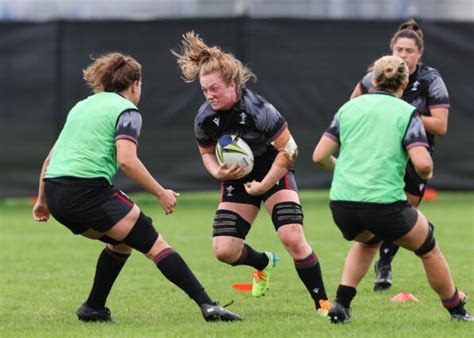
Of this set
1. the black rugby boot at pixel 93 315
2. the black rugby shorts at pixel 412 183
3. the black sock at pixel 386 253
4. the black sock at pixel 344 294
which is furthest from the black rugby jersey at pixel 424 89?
the black rugby boot at pixel 93 315

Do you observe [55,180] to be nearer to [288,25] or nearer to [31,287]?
[31,287]

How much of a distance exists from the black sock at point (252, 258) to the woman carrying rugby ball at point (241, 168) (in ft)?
0.25

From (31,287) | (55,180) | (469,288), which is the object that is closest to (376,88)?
(55,180)

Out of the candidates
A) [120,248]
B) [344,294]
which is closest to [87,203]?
[120,248]

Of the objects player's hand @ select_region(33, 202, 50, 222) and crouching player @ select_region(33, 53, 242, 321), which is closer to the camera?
crouching player @ select_region(33, 53, 242, 321)

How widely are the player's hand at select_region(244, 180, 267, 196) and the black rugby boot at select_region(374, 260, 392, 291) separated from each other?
1.82 m

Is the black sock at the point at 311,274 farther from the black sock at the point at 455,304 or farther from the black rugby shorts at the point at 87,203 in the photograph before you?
the black rugby shorts at the point at 87,203

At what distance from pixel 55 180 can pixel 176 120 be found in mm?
9778

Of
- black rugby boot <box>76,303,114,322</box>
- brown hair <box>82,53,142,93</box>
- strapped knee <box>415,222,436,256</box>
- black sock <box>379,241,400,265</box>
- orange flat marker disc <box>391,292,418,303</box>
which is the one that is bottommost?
black sock <box>379,241,400,265</box>

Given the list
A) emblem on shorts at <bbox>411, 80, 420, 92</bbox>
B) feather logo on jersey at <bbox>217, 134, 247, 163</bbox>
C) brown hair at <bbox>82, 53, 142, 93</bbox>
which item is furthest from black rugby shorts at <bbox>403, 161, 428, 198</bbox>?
brown hair at <bbox>82, 53, 142, 93</bbox>

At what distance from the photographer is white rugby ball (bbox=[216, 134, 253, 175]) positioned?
284 inches

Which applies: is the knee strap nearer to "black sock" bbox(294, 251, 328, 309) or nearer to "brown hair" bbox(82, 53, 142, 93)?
"brown hair" bbox(82, 53, 142, 93)

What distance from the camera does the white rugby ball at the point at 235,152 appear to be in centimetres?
720

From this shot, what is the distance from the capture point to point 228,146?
7.22 metres
